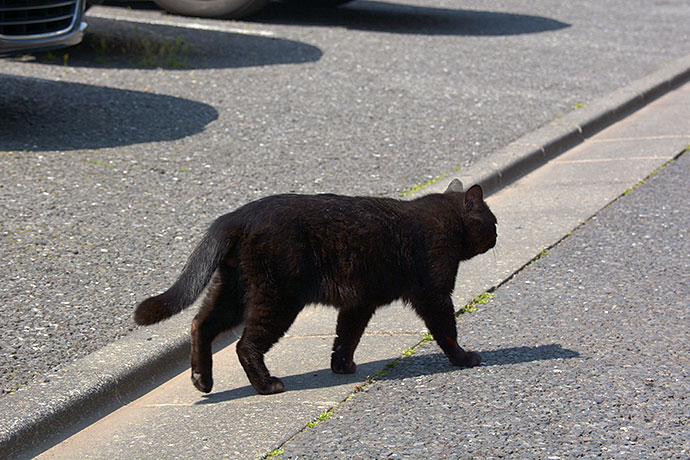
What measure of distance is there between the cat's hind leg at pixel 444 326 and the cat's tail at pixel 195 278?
89 cm

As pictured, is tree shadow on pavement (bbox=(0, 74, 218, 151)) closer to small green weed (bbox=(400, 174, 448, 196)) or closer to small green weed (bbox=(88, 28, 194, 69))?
small green weed (bbox=(88, 28, 194, 69))

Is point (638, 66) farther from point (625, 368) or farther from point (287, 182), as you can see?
point (625, 368)

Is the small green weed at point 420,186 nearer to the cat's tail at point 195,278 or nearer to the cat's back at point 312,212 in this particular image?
the cat's back at point 312,212

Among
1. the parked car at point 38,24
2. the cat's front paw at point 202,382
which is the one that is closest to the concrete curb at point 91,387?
the cat's front paw at point 202,382

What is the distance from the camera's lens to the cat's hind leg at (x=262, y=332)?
3.86 m

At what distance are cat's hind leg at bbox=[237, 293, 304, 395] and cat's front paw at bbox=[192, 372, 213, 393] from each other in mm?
159

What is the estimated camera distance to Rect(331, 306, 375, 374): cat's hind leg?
4.14 meters

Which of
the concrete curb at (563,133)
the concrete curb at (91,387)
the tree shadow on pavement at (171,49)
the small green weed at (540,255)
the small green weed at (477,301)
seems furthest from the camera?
the tree shadow on pavement at (171,49)

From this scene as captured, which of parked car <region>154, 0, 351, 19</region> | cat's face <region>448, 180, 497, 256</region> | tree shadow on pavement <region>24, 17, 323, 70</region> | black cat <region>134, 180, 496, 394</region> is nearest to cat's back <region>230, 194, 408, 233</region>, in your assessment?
black cat <region>134, 180, 496, 394</region>

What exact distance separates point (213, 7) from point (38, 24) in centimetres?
465

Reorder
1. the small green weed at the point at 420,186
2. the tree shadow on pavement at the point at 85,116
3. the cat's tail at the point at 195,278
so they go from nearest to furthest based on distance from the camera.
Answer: the cat's tail at the point at 195,278
the small green weed at the point at 420,186
the tree shadow on pavement at the point at 85,116

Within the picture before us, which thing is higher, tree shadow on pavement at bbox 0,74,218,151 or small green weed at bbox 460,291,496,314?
tree shadow on pavement at bbox 0,74,218,151

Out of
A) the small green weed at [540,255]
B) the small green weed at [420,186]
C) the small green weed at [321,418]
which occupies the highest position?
the small green weed at [420,186]

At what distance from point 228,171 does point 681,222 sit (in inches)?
121
